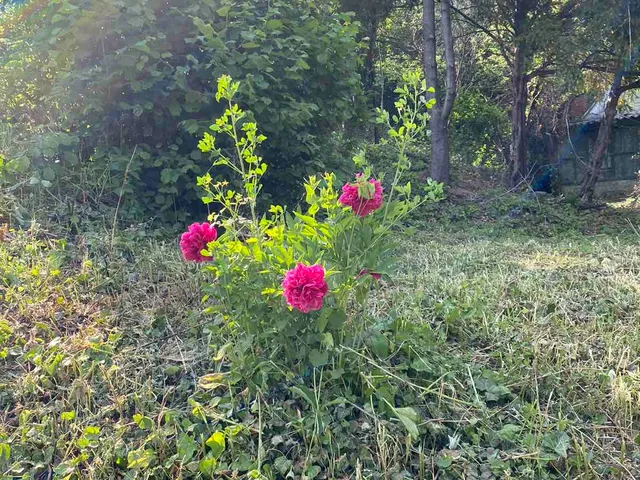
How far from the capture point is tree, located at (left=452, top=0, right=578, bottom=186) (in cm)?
779

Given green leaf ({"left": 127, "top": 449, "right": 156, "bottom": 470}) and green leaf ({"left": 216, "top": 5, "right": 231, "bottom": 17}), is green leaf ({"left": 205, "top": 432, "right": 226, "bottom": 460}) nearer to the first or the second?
green leaf ({"left": 127, "top": 449, "right": 156, "bottom": 470})

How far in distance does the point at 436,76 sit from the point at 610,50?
2372 millimetres

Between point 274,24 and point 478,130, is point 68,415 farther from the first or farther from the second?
point 478,130

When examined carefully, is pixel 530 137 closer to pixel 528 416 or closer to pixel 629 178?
pixel 629 178

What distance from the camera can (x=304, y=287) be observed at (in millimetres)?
1548

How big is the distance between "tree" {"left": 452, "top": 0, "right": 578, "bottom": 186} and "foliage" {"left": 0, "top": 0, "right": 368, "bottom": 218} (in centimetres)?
478

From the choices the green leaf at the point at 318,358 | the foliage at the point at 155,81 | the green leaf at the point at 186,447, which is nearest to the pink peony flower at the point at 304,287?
the green leaf at the point at 318,358

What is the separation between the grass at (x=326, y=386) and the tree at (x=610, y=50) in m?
5.24

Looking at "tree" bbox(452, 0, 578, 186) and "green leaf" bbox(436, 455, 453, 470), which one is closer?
"green leaf" bbox(436, 455, 453, 470)

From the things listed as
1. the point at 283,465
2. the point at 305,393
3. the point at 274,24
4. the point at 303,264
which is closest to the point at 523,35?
the point at 274,24

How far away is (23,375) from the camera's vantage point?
6.78 ft

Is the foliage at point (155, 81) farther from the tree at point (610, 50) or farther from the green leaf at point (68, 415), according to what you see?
the tree at point (610, 50)

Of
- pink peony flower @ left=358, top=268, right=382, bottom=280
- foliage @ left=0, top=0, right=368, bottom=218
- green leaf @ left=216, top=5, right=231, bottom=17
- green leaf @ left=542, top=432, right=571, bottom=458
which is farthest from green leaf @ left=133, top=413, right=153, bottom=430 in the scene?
green leaf @ left=216, top=5, right=231, bottom=17

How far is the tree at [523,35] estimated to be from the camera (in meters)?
7.79
